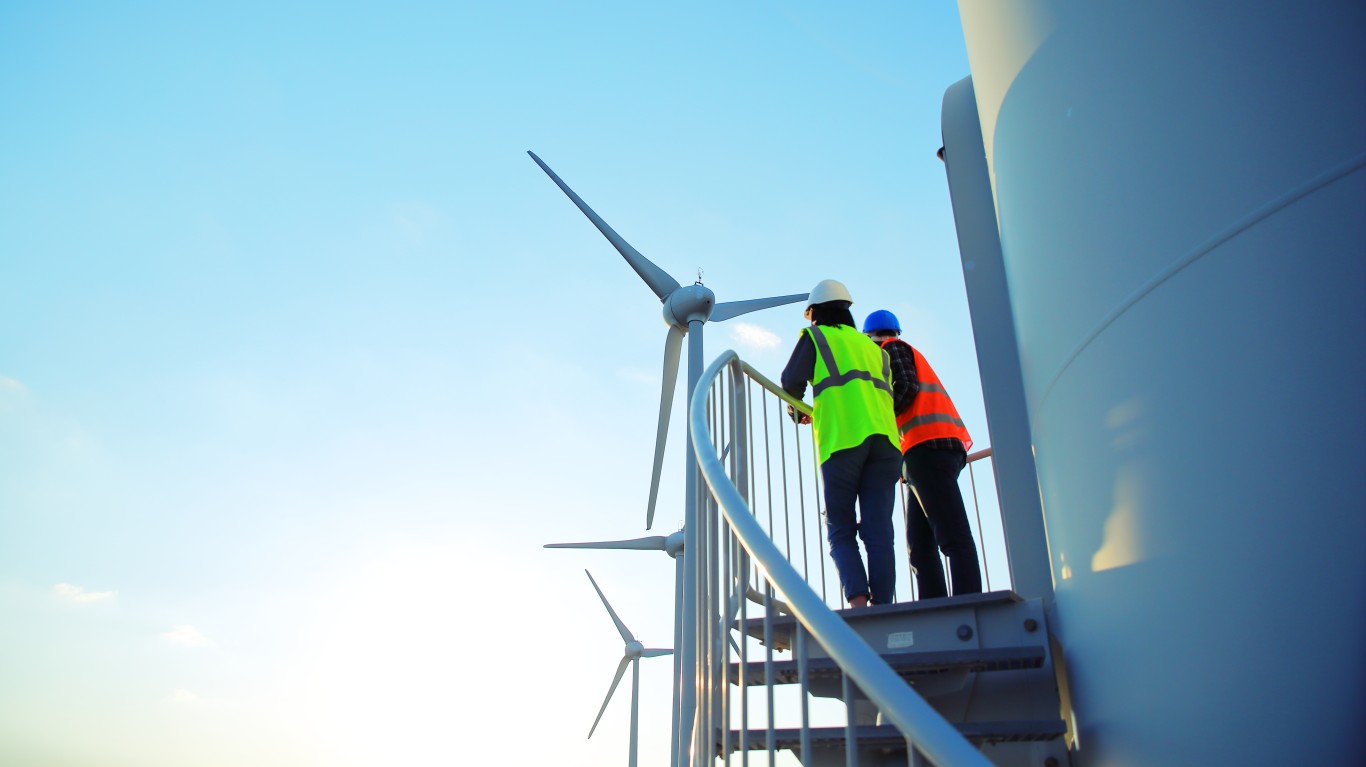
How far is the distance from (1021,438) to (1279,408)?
7.18 ft

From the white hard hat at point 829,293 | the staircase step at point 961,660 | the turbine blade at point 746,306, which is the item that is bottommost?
the staircase step at point 961,660

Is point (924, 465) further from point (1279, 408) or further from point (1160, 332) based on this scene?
point (1279, 408)

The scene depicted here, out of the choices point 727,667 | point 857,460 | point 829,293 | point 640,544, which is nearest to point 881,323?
point 829,293

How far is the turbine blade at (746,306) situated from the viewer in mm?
10719

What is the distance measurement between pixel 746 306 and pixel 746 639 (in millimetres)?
8661

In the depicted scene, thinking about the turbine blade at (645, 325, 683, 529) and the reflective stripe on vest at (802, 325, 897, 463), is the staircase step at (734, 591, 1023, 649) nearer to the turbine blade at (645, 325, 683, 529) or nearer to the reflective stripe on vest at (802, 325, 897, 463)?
the reflective stripe on vest at (802, 325, 897, 463)

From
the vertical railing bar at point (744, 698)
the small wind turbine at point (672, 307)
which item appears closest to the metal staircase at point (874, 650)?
the vertical railing bar at point (744, 698)

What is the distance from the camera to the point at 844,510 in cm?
510

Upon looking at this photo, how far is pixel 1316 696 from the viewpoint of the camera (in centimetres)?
264

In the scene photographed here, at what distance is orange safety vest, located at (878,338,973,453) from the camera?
5.57 meters

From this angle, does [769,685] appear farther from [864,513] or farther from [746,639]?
[864,513]

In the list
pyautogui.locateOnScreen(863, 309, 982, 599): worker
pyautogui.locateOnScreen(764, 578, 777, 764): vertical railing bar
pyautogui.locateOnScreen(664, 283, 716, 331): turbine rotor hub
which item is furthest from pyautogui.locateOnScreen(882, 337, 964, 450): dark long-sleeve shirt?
pyautogui.locateOnScreen(664, 283, 716, 331): turbine rotor hub

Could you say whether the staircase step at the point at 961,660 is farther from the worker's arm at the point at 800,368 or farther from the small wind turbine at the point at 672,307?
the small wind turbine at the point at 672,307

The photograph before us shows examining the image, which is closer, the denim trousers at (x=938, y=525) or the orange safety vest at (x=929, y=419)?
the denim trousers at (x=938, y=525)
